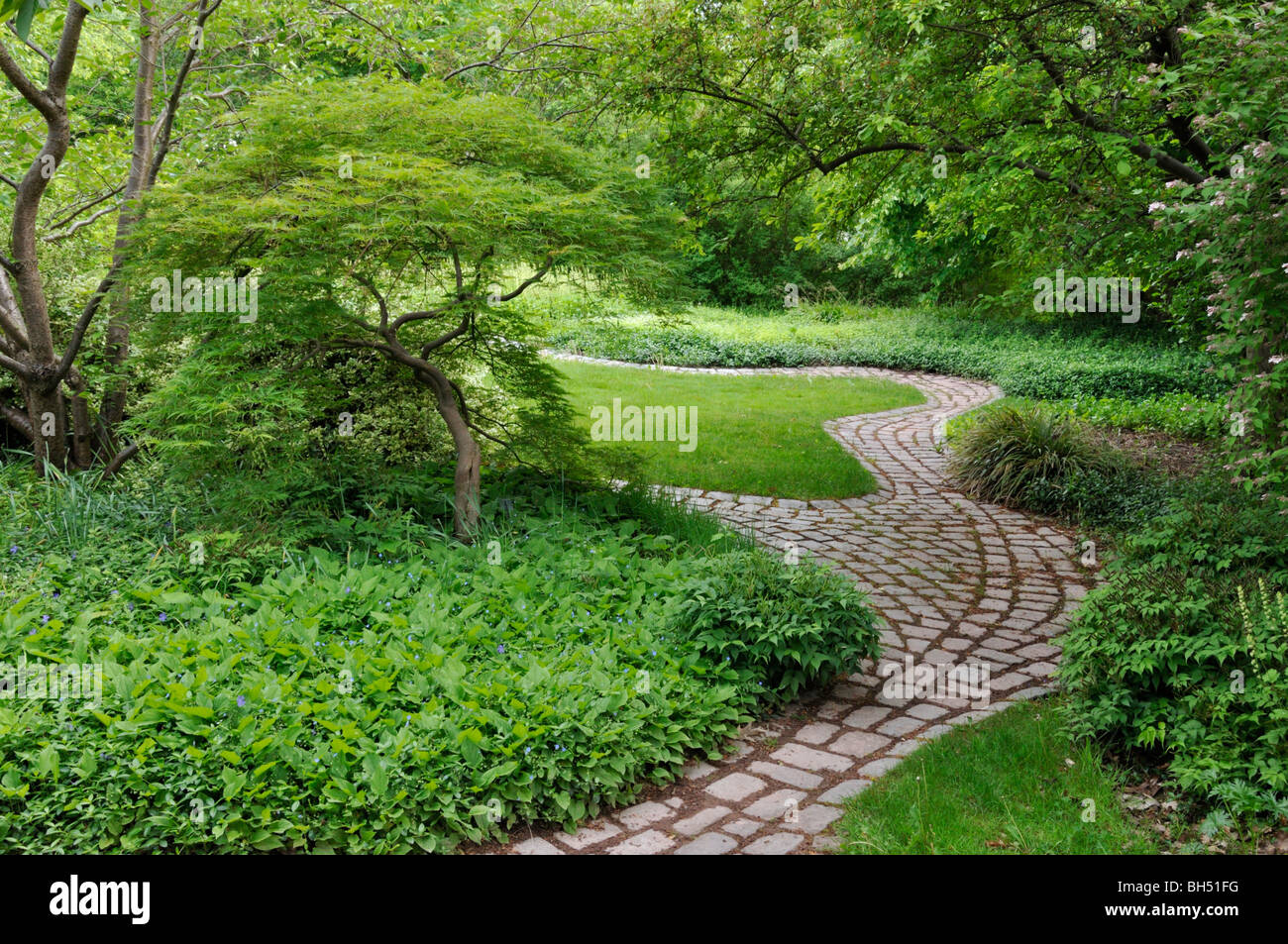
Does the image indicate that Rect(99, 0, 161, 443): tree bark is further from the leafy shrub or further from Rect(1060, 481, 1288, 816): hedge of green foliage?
Rect(1060, 481, 1288, 816): hedge of green foliage

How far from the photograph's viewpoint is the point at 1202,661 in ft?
13.2

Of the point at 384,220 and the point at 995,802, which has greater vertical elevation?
the point at 384,220

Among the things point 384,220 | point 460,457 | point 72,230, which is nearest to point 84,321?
point 72,230

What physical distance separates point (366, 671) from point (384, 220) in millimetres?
2492

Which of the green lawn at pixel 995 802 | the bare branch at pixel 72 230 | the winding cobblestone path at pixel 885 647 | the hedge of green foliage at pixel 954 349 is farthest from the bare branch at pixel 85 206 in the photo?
the green lawn at pixel 995 802

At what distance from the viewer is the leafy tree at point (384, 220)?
523 centimetres

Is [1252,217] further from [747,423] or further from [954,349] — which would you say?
[954,349]

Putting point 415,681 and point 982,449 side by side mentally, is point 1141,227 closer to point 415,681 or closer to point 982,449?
point 982,449

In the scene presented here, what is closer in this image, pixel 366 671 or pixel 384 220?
pixel 366 671

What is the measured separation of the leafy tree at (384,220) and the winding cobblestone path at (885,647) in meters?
2.73

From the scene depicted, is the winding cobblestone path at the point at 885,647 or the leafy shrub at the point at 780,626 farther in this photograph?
the leafy shrub at the point at 780,626

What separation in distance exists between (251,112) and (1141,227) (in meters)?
6.41

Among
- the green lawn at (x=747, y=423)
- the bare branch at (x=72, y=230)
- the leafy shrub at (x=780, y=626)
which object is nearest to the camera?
the leafy shrub at (x=780, y=626)

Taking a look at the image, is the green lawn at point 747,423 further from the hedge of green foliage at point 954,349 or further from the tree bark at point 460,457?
the tree bark at point 460,457
